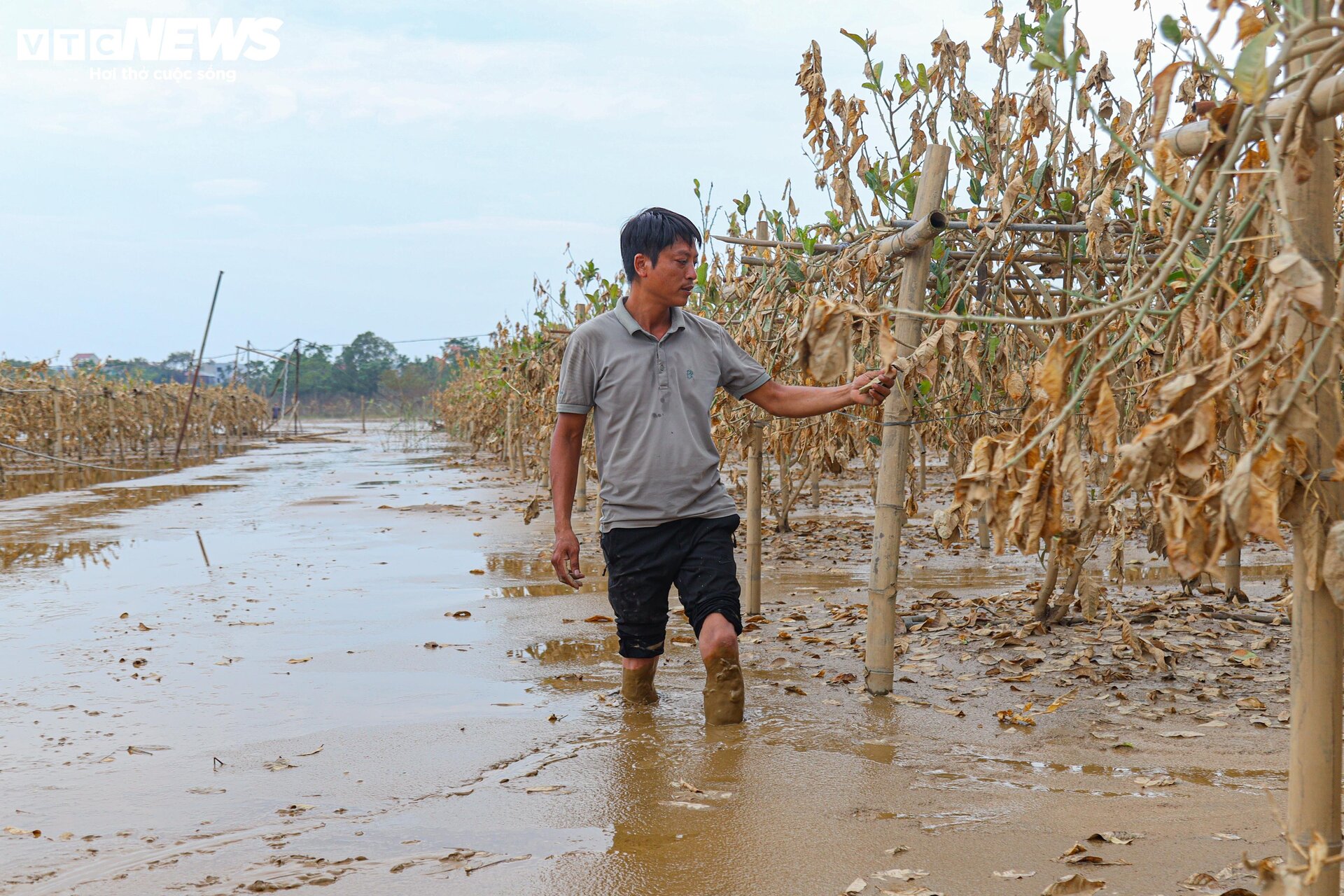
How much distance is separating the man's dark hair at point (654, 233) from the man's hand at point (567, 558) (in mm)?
872

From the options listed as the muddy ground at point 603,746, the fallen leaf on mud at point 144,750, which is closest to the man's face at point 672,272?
the muddy ground at point 603,746

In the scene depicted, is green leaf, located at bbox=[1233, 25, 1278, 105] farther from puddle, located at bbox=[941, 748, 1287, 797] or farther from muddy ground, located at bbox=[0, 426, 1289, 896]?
puddle, located at bbox=[941, 748, 1287, 797]

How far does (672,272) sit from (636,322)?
21cm

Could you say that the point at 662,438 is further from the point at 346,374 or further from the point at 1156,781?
the point at 346,374

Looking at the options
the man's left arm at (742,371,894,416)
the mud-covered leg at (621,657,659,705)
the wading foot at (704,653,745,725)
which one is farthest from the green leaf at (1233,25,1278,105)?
the mud-covered leg at (621,657,659,705)

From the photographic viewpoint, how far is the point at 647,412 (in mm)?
3494

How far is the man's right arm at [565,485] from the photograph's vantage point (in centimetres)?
361

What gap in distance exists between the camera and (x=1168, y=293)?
150 inches

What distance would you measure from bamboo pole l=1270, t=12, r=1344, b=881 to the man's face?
1.94m

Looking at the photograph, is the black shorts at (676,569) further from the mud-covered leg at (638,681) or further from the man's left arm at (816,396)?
the man's left arm at (816,396)

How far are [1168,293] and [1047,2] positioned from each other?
1606 millimetres

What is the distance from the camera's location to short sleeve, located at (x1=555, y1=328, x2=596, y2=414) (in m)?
3.52

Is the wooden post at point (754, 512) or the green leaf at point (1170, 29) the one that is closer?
the green leaf at point (1170, 29)

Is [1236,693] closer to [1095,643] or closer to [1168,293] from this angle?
[1095,643]
